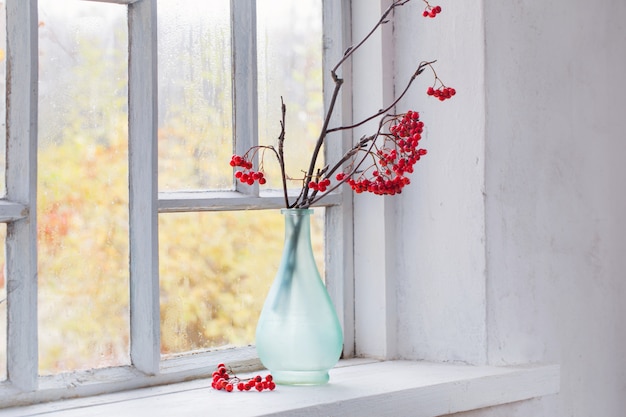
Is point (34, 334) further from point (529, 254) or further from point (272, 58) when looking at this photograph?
point (529, 254)

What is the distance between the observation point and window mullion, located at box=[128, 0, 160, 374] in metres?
1.56

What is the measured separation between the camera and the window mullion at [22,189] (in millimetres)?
1420

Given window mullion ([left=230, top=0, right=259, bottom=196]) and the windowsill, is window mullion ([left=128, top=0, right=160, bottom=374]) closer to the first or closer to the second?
the windowsill

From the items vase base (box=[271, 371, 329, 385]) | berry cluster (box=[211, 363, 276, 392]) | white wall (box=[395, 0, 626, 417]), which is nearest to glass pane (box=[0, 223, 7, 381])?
berry cluster (box=[211, 363, 276, 392])

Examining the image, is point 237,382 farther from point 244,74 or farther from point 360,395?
point 244,74

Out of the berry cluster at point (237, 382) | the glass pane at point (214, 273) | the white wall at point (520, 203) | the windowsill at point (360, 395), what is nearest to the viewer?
the windowsill at point (360, 395)

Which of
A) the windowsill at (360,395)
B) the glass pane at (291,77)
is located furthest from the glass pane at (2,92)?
the glass pane at (291,77)

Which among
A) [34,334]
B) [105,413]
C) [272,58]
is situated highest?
[272,58]

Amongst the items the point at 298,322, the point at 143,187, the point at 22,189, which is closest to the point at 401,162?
the point at 298,322

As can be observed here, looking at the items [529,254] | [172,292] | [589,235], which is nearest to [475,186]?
[529,254]

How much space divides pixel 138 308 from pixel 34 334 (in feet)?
0.65

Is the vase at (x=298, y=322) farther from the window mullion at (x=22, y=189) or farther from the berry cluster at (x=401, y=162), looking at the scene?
the window mullion at (x=22, y=189)

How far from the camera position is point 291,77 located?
5.96 feet

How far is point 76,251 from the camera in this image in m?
1.51
